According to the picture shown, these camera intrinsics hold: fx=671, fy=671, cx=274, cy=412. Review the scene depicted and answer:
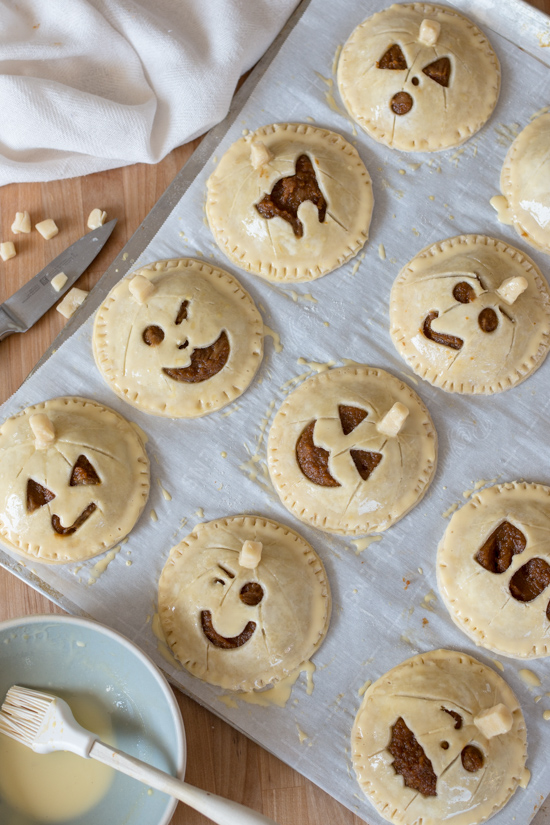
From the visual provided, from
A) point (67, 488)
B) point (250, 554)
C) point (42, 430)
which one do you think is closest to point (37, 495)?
point (67, 488)

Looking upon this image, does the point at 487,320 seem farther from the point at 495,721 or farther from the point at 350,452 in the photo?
the point at 495,721

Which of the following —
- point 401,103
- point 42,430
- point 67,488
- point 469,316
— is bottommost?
point 67,488

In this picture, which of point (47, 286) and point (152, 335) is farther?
point (47, 286)

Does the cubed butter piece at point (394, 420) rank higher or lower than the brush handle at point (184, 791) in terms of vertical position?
higher

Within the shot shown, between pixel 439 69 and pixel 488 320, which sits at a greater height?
pixel 439 69

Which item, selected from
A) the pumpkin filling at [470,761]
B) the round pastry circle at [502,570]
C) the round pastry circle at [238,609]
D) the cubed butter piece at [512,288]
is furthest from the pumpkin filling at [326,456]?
the pumpkin filling at [470,761]

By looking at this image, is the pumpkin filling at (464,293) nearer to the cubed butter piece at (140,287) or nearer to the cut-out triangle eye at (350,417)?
the cut-out triangle eye at (350,417)

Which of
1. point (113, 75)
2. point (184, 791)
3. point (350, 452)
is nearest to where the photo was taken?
point (184, 791)
